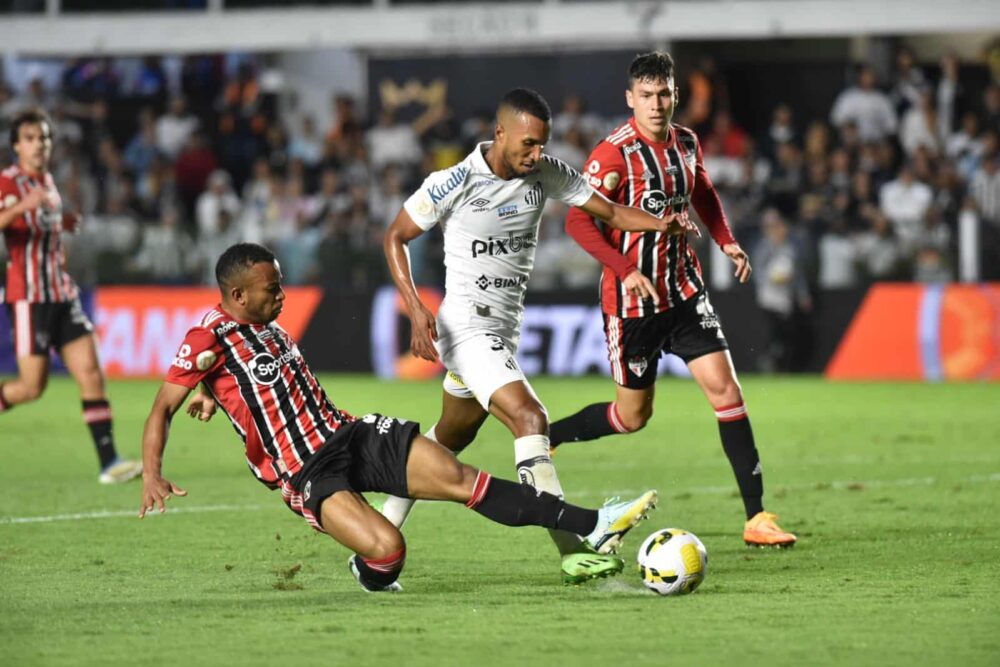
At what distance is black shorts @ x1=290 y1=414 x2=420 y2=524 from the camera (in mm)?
6484

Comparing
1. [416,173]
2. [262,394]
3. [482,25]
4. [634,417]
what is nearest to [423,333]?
[262,394]

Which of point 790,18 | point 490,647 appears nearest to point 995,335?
point 790,18

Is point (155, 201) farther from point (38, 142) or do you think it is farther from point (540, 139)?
point (540, 139)

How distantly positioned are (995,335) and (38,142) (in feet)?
36.6

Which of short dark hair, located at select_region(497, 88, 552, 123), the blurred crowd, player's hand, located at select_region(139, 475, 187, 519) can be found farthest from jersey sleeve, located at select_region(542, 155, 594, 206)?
the blurred crowd

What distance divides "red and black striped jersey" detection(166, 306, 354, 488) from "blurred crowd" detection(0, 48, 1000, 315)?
1255cm

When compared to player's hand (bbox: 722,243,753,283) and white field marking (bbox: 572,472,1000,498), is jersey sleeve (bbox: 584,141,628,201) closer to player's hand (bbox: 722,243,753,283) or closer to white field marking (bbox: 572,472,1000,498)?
player's hand (bbox: 722,243,753,283)

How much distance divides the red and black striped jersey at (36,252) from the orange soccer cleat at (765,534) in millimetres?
5312

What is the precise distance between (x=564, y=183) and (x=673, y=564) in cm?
194

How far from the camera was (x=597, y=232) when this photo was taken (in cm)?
797

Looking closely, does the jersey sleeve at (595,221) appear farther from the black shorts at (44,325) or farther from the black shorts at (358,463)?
the black shorts at (44,325)

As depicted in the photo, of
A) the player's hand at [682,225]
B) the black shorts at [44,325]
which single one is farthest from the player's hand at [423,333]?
the black shorts at [44,325]

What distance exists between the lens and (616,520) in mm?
6242

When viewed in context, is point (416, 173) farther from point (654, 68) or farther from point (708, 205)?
point (654, 68)
